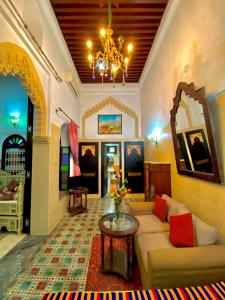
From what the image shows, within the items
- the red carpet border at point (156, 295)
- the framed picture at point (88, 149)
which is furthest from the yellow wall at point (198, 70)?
the framed picture at point (88, 149)

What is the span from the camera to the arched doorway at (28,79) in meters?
2.10

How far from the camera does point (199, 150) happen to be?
7.56 ft

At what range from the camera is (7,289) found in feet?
6.52

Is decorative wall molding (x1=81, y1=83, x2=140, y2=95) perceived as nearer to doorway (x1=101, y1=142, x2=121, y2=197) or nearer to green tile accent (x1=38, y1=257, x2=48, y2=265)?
doorway (x1=101, y1=142, x2=121, y2=197)

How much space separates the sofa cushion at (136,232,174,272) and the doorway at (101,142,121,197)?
13.2 ft

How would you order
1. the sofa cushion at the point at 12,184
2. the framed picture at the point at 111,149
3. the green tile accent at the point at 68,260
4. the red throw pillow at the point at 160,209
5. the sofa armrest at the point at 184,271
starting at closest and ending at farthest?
the sofa armrest at the point at 184,271 → the green tile accent at the point at 68,260 → the red throw pillow at the point at 160,209 → the sofa cushion at the point at 12,184 → the framed picture at the point at 111,149

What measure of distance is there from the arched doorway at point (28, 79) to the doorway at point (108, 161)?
3.23m

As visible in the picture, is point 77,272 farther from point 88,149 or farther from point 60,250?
point 88,149

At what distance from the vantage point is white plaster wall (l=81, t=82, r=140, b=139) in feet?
22.3

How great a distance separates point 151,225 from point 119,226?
66 cm

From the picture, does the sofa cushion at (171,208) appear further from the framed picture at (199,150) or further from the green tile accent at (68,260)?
the green tile accent at (68,260)

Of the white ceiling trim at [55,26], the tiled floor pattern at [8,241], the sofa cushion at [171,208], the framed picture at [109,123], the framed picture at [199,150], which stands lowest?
the tiled floor pattern at [8,241]

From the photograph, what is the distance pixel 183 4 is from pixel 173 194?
11.3ft

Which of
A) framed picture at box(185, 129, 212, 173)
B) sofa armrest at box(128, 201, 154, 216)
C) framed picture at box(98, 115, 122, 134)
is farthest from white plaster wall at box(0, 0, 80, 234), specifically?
framed picture at box(185, 129, 212, 173)
